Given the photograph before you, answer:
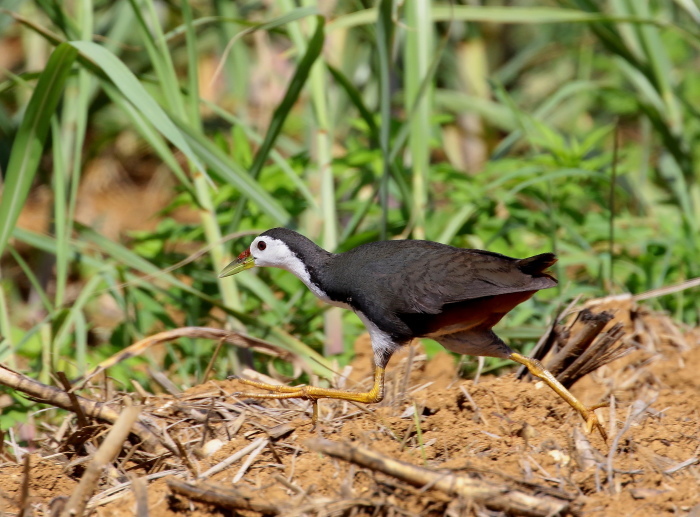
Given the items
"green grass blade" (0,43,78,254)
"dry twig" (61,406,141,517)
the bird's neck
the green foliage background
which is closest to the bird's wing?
the bird's neck

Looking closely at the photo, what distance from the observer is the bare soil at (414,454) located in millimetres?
2529

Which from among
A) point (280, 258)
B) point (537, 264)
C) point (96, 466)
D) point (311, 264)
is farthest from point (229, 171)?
point (96, 466)

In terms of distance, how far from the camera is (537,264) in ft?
10.6

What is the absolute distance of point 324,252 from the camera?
12.3ft

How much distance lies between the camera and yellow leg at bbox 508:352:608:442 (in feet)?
10.1

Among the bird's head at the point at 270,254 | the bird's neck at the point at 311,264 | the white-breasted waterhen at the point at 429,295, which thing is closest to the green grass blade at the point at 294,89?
the bird's head at the point at 270,254

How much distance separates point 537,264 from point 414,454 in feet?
2.70

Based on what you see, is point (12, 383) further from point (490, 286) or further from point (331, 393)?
point (490, 286)

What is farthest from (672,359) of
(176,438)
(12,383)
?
(12,383)

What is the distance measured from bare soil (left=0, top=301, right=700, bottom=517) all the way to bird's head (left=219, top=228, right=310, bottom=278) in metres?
0.60

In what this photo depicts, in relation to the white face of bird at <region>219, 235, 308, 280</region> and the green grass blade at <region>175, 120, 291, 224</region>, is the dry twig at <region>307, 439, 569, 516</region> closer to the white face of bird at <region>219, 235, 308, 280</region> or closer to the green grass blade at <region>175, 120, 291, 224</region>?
the white face of bird at <region>219, 235, 308, 280</region>

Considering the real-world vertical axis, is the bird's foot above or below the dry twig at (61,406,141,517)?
below

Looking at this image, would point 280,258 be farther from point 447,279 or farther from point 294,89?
point 447,279

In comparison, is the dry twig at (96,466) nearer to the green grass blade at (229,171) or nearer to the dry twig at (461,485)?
the dry twig at (461,485)
